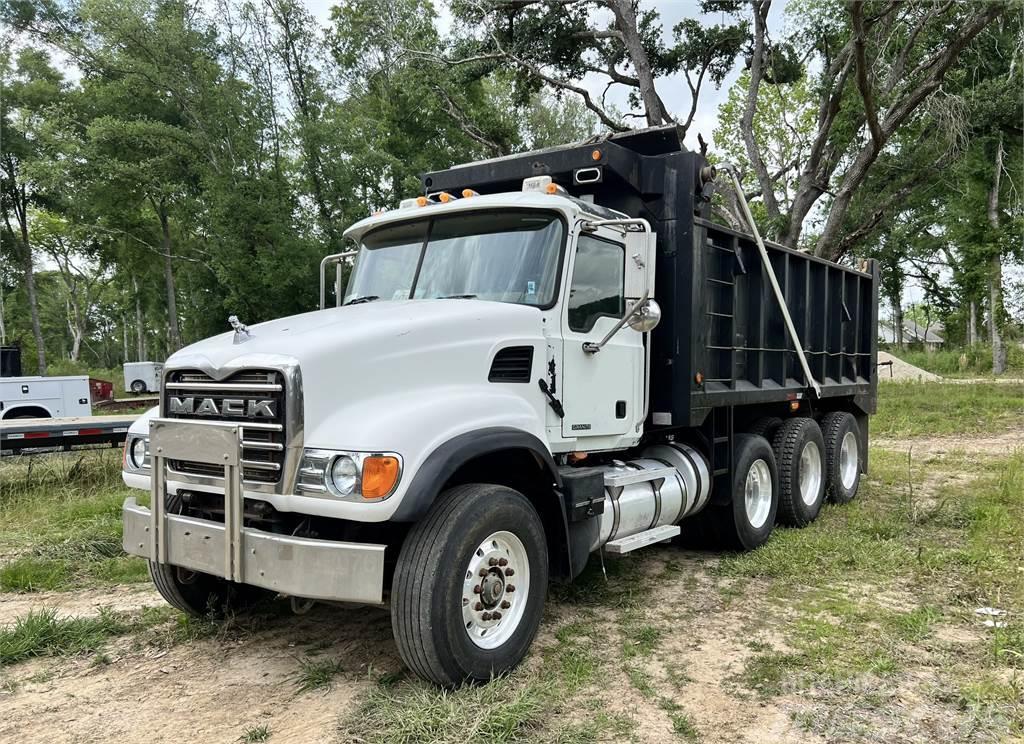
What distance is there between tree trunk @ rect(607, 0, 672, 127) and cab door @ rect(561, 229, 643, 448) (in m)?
12.7

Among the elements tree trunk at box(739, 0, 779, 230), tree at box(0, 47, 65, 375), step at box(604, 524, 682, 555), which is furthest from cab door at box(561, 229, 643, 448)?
tree at box(0, 47, 65, 375)

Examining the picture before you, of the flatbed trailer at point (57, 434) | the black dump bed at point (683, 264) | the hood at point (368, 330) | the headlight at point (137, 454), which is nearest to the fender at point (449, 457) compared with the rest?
the hood at point (368, 330)

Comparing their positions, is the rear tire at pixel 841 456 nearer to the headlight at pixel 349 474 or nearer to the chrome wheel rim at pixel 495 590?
the chrome wheel rim at pixel 495 590

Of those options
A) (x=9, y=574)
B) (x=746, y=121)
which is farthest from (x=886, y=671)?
(x=746, y=121)

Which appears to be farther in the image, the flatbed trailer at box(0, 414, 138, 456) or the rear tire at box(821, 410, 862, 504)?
the flatbed trailer at box(0, 414, 138, 456)

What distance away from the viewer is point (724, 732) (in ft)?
11.4

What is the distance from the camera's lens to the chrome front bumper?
3418 millimetres

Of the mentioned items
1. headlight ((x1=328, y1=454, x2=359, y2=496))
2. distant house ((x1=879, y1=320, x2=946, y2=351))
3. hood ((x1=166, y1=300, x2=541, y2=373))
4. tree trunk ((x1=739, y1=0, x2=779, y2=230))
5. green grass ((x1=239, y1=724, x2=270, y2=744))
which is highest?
tree trunk ((x1=739, y1=0, x2=779, y2=230))

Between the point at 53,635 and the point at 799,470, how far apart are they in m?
6.41

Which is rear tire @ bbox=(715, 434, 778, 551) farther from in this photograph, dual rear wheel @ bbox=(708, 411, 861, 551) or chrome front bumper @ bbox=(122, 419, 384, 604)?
chrome front bumper @ bbox=(122, 419, 384, 604)

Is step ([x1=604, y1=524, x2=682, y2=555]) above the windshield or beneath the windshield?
beneath

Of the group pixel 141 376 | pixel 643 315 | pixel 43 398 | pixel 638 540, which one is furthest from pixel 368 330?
pixel 141 376

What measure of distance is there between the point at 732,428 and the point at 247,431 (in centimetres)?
436

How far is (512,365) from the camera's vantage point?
4426 millimetres
